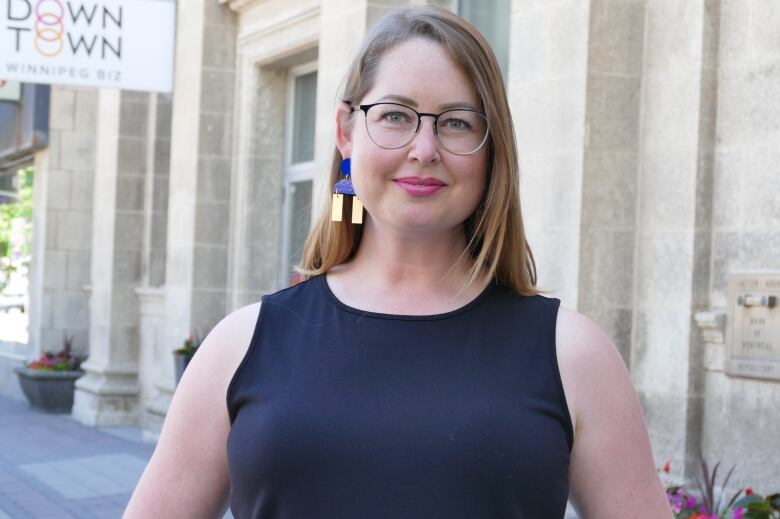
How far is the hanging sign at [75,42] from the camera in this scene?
29.3 feet

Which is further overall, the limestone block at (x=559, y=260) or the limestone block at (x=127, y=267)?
the limestone block at (x=127, y=267)

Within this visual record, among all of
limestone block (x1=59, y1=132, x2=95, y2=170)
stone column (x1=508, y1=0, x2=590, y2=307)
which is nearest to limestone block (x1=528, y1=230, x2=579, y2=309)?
stone column (x1=508, y1=0, x2=590, y2=307)

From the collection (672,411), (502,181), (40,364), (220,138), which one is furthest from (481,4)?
(40,364)

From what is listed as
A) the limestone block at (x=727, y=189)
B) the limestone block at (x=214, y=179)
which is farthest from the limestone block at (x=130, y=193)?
the limestone block at (x=727, y=189)

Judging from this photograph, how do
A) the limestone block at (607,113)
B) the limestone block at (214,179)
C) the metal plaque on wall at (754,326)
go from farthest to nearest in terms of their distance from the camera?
1. the limestone block at (214,179)
2. the limestone block at (607,113)
3. the metal plaque on wall at (754,326)

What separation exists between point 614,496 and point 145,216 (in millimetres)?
11496

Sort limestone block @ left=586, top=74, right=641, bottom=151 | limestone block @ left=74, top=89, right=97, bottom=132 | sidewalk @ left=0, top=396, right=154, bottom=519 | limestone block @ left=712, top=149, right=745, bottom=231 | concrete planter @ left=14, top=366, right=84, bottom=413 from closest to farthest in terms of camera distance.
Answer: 1. limestone block @ left=712, top=149, right=745, bottom=231
2. limestone block @ left=586, top=74, right=641, bottom=151
3. sidewalk @ left=0, top=396, right=154, bottom=519
4. concrete planter @ left=14, top=366, right=84, bottom=413
5. limestone block @ left=74, top=89, right=97, bottom=132

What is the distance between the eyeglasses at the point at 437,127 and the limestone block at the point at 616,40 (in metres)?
4.09

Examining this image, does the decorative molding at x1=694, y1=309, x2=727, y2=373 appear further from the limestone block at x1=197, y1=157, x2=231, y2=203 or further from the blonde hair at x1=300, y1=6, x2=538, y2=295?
the limestone block at x1=197, y1=157, x2=231, y2=203

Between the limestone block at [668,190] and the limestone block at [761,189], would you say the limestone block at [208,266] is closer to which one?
the limestone block at [668,190]

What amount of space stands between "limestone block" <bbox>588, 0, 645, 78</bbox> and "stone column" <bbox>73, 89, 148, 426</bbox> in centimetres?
796

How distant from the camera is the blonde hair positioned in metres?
1.84

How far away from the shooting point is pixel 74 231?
15461 mm

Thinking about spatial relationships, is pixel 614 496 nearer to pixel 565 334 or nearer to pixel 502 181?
pixel 565 334
